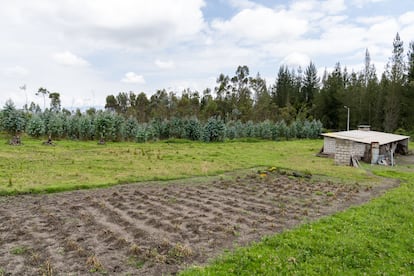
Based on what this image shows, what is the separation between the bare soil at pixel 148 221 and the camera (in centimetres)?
549

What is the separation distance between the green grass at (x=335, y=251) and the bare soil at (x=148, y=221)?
486mm

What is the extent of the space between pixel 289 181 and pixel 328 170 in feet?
13.5

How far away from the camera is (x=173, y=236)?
22.0 feet

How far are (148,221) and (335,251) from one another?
14.0ft

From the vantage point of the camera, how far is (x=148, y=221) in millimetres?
7660

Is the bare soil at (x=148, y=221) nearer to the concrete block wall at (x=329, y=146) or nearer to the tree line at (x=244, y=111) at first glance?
the concrete block wall at (x=329, y=146)

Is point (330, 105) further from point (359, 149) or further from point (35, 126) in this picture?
point (35, 126)

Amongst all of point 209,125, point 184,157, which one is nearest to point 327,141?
point 184,157

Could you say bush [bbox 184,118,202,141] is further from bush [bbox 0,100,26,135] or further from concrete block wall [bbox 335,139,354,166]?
concrete block wall [bbox 335,139,354,166]

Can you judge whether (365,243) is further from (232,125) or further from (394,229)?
(232,125)

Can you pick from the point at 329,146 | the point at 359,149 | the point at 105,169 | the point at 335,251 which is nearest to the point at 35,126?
the point at 105,169

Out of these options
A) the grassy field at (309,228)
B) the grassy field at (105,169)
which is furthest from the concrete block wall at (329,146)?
the grassy field at (309,228)

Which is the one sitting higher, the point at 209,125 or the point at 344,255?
the point at 209,125

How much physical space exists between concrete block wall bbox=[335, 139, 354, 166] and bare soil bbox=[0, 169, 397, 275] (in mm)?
6935
